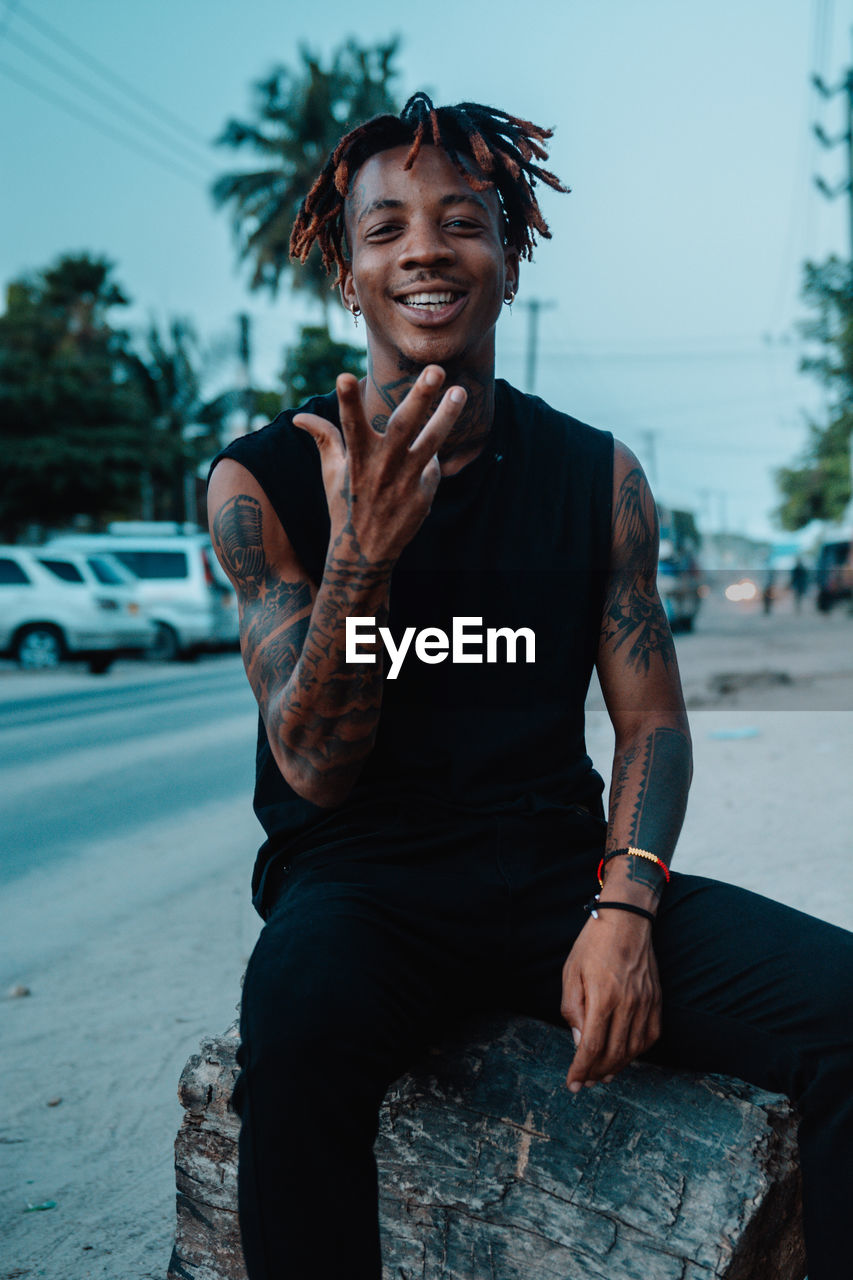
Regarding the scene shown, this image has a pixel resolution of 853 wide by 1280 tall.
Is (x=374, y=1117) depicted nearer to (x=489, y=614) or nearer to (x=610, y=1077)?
(x=610, y=1077)

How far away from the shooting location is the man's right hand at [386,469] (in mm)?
1598

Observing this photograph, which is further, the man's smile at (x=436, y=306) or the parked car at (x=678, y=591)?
the parked car at (x=678, y=591)

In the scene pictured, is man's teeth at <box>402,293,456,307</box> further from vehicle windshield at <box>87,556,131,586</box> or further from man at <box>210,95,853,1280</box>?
vehicle windshield at <box>87,556,131,586</box>

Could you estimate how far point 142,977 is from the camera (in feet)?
13.7

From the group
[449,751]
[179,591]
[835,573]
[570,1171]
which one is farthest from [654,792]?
[835,573]

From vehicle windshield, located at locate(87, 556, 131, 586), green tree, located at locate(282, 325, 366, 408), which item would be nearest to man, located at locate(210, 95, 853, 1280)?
vehicle windshield, located at locate(87, 556, 131, 586)

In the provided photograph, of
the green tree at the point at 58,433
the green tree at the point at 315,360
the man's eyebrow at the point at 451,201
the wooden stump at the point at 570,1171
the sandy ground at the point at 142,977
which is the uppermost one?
the green tree at the point at 315,360

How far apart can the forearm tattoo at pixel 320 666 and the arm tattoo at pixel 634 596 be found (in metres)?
0.63

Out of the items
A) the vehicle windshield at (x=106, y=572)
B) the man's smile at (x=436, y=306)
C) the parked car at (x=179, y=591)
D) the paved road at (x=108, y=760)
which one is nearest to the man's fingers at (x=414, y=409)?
the man's smile at (x=436, y=306)

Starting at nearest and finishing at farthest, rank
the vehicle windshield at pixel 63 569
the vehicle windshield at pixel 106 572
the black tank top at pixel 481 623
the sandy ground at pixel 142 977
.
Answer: the black tank top at pixel 481 623 → the sandy ground at pixel 142 977 → the vehicle windshield at pixel 63 569 → the vehicle windshield at pixel 106 572

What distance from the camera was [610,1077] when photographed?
179 centimetres

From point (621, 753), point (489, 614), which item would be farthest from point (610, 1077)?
point (489, 614)

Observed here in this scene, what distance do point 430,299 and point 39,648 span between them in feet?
50.2

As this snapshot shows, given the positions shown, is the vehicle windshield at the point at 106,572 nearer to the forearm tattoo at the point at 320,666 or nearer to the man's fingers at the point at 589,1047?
the forearm tattoo at the point at 320,666
